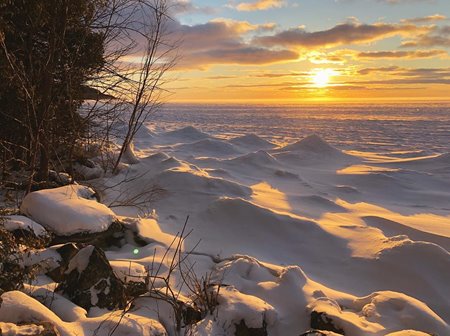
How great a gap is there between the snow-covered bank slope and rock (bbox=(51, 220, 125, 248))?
1081 millimetres

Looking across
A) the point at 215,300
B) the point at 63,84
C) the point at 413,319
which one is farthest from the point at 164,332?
the point at 63,84

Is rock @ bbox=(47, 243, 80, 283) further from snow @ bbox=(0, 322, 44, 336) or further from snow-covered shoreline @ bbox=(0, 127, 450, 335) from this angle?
snow @ bbox=(0, 322, 44, 336)

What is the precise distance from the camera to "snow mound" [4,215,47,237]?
12.9ft

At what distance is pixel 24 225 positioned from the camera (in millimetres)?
4000

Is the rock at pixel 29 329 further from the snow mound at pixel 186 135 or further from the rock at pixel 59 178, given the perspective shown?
the snow mound at pixel 186 135

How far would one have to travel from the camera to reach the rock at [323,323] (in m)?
3.45

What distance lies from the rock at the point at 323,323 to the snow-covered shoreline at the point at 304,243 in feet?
0.09

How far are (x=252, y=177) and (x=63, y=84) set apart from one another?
263 inches

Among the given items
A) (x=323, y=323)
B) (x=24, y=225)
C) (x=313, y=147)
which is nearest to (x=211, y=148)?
(x=313, y=147)

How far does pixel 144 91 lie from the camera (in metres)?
7.90

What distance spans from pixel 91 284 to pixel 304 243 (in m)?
3.75

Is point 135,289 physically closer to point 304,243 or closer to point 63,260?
point 63,260

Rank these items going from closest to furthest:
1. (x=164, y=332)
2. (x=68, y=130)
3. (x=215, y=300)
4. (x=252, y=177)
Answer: (x=164, y=332), (x=215, y=300), (x=68, y=130), (x=252, y=177)

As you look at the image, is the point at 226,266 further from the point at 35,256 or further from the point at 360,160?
the point at 360,160
